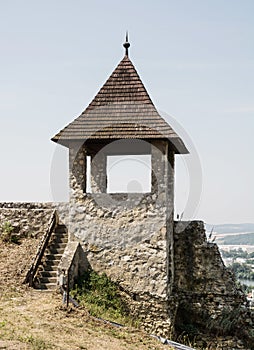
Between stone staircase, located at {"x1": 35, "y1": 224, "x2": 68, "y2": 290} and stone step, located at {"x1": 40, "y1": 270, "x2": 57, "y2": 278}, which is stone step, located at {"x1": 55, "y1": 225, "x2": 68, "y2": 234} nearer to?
stone staircase, located at {"x1": 35, "y1": 224, "x2": 68, "y2": 290}

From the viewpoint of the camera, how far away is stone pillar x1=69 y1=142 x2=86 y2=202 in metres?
13.0

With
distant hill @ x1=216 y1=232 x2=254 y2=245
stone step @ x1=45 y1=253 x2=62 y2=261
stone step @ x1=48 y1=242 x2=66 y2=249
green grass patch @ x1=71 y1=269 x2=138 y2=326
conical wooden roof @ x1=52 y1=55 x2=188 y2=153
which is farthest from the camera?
distant hill @ x1=216 y1=232 x2=254 y2=245

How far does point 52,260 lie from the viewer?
12781 mm

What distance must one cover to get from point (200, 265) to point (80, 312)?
199 inches

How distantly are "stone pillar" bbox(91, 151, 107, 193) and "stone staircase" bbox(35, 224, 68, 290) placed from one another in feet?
4.86

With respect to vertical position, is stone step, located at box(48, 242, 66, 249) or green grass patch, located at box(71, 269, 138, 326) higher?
stone step, located at box(48, 242, 66, 249)

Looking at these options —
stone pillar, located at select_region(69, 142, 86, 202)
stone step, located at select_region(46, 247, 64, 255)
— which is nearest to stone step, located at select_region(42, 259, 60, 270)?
stone step, located at select_region(46, 247, 64, 255)

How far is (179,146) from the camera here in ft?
43.6

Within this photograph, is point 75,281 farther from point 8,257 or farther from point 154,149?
point 154,149

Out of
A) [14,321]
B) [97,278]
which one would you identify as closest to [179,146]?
[97,278]

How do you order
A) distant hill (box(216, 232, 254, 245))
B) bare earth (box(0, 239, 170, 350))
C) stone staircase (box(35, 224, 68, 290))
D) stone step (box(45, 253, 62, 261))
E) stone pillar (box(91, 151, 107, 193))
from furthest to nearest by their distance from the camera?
distant hill (box(216, 232, 254, 245)) → stone pillar (box(91, 151, 107, 193)) → stone step (box(45, 253, 62, 261)) → stone staircase (box(35, 224, 68, 290)) → bare earth (box(0, 239, 170, 350))

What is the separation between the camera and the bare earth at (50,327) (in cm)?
817

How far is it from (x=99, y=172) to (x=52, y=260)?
3.07 metres

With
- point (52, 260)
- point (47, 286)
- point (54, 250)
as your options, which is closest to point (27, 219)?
point (54, 250)
